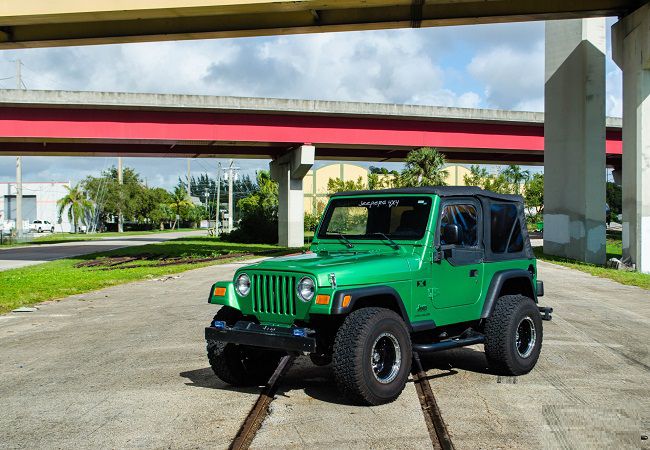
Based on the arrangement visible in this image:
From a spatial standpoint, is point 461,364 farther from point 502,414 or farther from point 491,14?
point 491,14

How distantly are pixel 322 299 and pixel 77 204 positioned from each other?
289ft

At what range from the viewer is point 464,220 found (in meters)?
7.45

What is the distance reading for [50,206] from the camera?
105 metres

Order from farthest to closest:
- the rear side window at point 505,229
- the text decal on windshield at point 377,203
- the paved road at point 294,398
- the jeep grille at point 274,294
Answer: the rear side window at point 505,229, the text decal on windshield at point 377,203, the jeep grille at point 274,294, the paved road at point 294,398

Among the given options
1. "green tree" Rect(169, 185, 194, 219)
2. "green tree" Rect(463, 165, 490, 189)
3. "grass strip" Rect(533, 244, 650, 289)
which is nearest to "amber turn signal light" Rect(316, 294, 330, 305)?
"grass strip" Rect(533, 244, 650, 289)

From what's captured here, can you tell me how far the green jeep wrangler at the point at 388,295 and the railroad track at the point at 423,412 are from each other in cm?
29

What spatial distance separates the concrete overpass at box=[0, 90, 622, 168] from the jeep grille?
92.6 ft

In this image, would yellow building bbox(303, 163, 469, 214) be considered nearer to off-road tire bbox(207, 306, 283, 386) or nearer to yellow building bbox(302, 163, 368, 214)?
yellow building bbox(302, 163, 368, 214)

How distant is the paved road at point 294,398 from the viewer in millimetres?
5398

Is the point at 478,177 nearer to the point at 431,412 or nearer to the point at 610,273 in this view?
the point at 610,273

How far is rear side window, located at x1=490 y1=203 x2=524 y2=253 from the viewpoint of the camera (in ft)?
25.6

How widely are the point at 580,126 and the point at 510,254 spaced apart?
22010 mm

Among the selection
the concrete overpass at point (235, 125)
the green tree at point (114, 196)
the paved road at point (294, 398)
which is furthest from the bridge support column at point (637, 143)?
the green tree at point (114, 196)

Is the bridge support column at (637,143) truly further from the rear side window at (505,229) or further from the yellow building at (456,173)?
the yellow building at (456,173)
